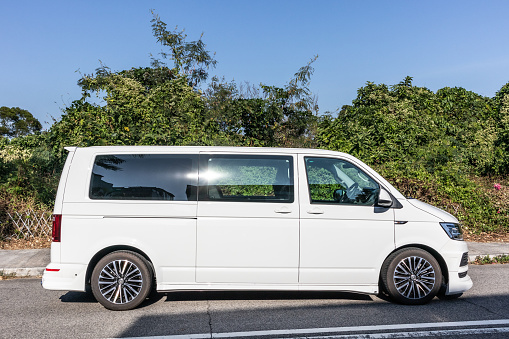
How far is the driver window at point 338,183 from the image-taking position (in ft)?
19.0

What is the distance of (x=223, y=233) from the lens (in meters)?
5.56

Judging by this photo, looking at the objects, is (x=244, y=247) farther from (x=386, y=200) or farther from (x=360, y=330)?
(x=386, y=200)

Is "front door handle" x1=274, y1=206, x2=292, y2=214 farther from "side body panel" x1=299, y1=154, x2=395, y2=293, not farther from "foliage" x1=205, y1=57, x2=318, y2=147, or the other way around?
"foliage" x1=205, y1=57, x2=318, y2=147

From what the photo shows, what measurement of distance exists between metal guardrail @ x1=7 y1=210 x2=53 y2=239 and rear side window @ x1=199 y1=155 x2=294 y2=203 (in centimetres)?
569

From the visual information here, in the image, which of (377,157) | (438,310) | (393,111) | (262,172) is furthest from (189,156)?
(393,111)

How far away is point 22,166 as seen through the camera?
1087cm

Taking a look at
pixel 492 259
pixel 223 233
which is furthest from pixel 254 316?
pixel 492 259

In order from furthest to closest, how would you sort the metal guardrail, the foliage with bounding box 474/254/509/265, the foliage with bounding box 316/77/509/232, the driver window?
the foliage with bounding box 316/77/509/232
the metal guardrail
the foliage with bounding box 474/254/509/265
the driver window

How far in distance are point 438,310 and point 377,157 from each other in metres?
7.15

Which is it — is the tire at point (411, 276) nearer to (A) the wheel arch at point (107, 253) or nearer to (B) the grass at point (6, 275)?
(A) the wheel arch at point (107, 253)

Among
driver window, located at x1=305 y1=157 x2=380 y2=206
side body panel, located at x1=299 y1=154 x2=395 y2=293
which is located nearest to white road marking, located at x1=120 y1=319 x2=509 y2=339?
side body panel, located at x1=299 y1=154 x2=395 y2=293

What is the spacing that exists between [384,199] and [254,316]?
2.15 m

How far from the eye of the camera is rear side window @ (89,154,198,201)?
5.66m

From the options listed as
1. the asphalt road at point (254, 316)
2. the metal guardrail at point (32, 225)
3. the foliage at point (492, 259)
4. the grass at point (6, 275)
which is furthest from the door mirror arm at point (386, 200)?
the metal guardrail at point (32, 225)
